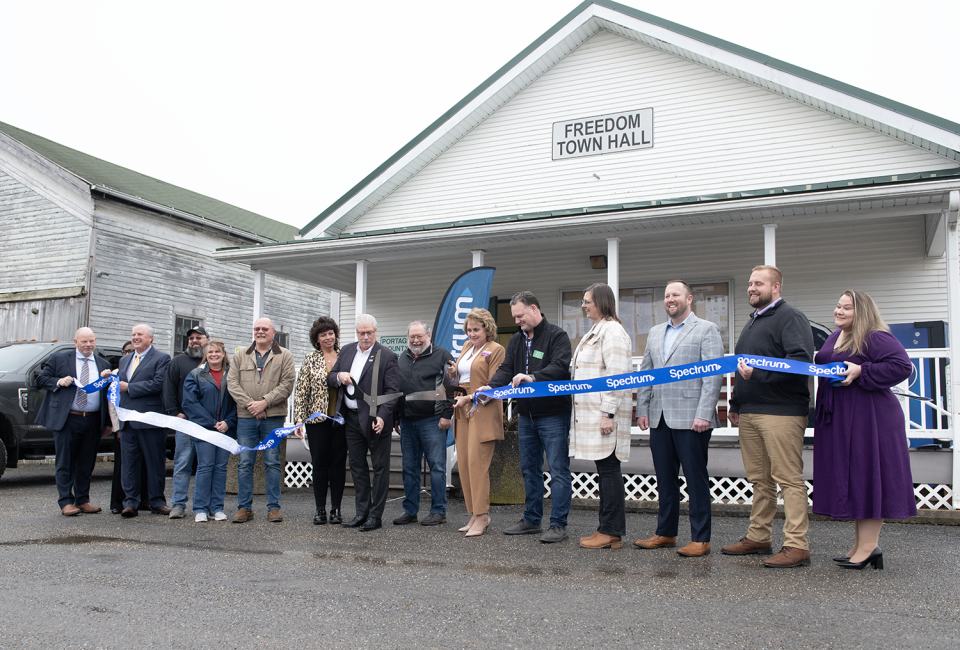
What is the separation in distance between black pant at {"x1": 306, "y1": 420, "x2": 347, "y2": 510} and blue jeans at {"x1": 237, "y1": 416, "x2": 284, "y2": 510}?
0.38m

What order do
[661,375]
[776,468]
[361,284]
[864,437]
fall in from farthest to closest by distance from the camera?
1. [361,284]
2. [661,375]
3. [776,468]
4. [864,437]

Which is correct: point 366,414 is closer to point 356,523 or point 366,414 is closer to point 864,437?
point 356,523

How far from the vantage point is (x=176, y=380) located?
7.36 meters

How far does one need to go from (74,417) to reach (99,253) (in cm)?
966

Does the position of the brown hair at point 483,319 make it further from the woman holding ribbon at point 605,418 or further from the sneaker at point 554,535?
the sneaker at point 554,535

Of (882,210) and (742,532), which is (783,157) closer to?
(882,210)

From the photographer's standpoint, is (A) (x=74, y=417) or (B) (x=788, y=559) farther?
(A) (x=74, y=417)

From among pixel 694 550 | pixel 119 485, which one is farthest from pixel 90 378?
pixel 694 550

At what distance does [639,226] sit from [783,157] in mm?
3481

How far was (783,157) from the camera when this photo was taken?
11391mm

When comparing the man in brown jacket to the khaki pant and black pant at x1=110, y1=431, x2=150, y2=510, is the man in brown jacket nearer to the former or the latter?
black pant at x1=110, y1=431, x2=150, y2=510

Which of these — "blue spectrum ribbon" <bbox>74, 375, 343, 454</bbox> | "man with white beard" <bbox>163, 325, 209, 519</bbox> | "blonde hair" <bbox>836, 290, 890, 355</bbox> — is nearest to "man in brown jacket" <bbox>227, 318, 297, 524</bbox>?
"blue spectrum ribbon" <bbox>74, 375, 343, 454</bbox>

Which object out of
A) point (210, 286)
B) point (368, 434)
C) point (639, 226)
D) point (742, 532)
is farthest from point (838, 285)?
Result: point (210, 286)

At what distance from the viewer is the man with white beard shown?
7270 mm
